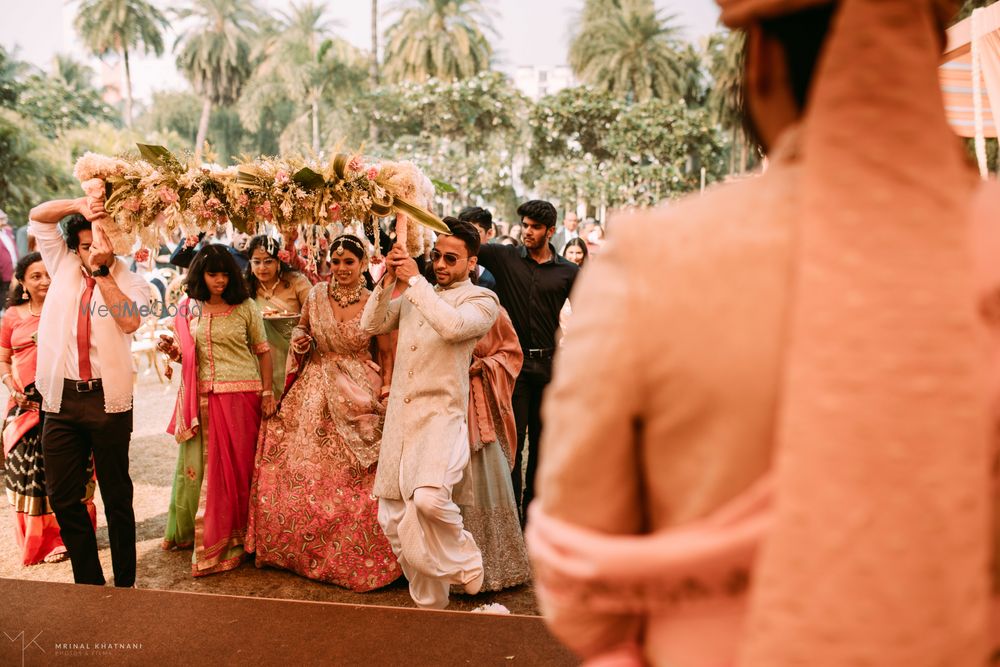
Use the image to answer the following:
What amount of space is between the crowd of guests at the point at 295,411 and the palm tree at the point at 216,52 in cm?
4405

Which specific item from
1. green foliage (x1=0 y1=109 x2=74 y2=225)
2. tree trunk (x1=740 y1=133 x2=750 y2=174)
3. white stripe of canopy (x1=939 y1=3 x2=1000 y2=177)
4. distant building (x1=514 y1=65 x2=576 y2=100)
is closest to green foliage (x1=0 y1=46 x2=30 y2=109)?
green foliage (x1=0 y1=109 x2=74 y2=225)

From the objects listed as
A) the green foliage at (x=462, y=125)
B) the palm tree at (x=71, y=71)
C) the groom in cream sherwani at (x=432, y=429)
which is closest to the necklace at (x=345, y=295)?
the groom in cream sherwani at (x=432, y=429)

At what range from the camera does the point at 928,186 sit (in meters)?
0.83

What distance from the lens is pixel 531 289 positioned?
510 cm

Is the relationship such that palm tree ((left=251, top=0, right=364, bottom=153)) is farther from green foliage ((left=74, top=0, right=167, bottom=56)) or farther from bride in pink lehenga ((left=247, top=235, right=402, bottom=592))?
bride in pink lehenga ((left=247, top=235, right=402, bottom=592))

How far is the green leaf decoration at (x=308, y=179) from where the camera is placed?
375cm

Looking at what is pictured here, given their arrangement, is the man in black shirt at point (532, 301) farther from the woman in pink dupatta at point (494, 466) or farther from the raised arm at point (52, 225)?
the raised arm at point (52, 225)

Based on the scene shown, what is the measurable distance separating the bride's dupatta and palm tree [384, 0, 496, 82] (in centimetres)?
3368

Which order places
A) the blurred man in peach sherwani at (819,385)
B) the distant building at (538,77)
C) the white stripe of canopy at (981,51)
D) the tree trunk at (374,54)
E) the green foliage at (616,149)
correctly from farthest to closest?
1. the distant building at (538,77)
2. the tree trunk at (374,54)
3. the green foliage at (616,149)
4. the white stripe of canopy at (981,51)
5. the blurred man in peach sherwani at (819,385)

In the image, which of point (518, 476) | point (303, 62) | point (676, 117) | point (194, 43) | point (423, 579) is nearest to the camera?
point (423, 579)

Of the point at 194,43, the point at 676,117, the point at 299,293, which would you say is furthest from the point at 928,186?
the point at 194,43

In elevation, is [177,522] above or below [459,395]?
below

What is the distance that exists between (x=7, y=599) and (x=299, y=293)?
8.15 feet

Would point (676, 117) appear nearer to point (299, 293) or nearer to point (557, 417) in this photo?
point (299, 293)
